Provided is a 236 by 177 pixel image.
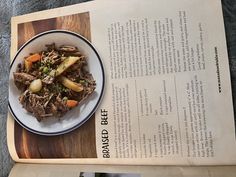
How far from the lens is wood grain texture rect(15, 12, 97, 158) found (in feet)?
1.49

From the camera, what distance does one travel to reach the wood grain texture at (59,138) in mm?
453

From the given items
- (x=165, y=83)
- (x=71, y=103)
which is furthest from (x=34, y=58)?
(x=165, y=83)

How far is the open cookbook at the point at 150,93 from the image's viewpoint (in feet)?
1.36

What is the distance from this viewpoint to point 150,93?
43cm

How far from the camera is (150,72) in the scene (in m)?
0.44

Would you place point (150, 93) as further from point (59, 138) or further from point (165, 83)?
point (59, 138)

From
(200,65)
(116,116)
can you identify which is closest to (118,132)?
(116,116)

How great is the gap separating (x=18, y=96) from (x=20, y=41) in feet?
0.29

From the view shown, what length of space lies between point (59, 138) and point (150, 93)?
0.50 ft

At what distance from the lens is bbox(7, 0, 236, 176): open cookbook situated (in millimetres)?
Answer: 414

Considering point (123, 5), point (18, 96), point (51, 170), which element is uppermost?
point (123, 5)

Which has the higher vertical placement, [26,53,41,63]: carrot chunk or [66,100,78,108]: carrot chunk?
[26,53,41,63]: carrot chunk

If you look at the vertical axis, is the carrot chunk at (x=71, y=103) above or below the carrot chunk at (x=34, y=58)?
below

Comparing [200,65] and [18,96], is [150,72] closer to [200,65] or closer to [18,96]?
[200,65]
